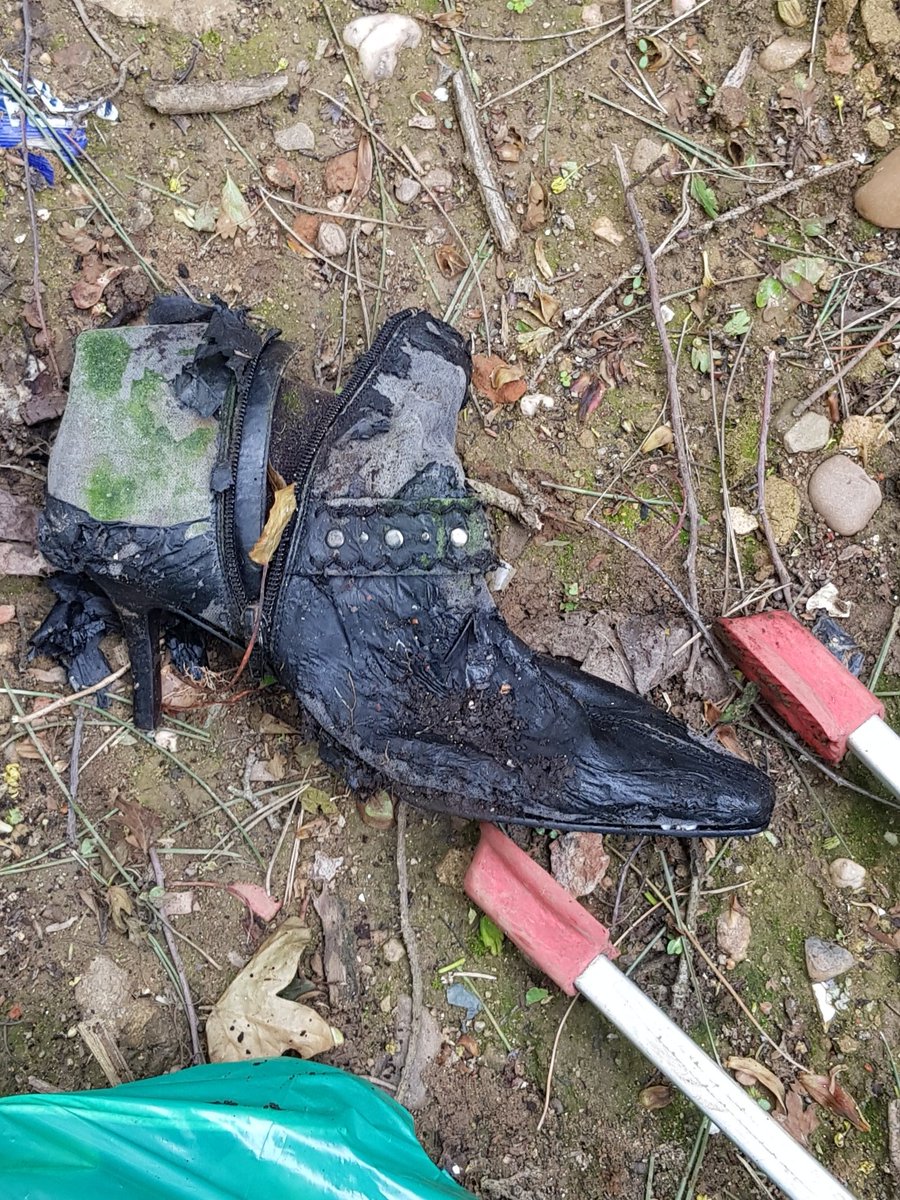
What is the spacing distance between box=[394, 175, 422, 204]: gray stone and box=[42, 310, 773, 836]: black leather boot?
54 cm

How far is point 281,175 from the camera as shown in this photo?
1959 mm

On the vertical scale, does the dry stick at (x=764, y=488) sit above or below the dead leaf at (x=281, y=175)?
below

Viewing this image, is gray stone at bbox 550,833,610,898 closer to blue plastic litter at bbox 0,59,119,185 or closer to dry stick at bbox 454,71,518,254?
dry stick at bbox 454,71,518,254

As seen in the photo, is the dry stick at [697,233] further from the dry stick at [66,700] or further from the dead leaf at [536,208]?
the dry stick at [66,700]

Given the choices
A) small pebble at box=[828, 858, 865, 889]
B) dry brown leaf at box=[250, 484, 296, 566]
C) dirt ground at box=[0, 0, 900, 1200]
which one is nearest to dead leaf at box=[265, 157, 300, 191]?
dirt ground at box=[0, 0, 900, 1200]

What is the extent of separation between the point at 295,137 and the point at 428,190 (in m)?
0.32

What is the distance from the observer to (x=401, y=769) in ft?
5.27

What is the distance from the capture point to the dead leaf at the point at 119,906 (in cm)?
175

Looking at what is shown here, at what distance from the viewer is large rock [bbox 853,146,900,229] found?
2.02 metres

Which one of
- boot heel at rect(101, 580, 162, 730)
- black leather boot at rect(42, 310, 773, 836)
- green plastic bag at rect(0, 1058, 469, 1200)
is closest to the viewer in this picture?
green plastic bag at rect(0, 1058, 469, 1200)

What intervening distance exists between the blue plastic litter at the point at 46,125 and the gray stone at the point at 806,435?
67.1 inches

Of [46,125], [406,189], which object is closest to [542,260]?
[406,189]

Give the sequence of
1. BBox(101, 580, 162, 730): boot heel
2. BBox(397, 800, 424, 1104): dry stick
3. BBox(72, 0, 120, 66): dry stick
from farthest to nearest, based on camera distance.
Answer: BBox(72, 0, 120, 66): dry stick, BBox(397, 800, 424, 1104): dry stick, BBox(101, 580, 162, 730): boot heel

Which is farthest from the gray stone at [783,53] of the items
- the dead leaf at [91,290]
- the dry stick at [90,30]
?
the dead leaf at [91,290]
